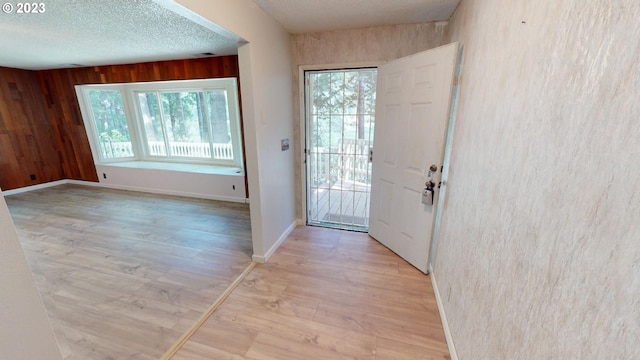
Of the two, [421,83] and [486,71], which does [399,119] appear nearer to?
[421,83]

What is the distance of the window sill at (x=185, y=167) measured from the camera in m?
4.30

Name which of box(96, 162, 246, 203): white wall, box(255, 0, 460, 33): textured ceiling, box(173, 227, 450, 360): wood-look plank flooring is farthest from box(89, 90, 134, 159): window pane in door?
box(173, 227, 450, 360): wood-look plank flooring

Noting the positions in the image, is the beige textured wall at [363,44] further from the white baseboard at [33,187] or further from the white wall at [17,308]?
the white baseboard at [33,187]

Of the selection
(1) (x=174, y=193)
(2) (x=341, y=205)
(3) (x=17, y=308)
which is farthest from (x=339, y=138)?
(1) (x=174, y=193)

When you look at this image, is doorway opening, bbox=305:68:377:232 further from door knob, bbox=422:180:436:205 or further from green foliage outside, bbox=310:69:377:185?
door knob, bbox=422:180:436:205

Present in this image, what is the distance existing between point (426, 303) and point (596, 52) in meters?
1.87

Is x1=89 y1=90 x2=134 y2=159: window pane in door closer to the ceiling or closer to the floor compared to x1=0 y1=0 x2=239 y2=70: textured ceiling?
closer to the floor

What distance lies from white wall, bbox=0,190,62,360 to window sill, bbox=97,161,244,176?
3433 mm

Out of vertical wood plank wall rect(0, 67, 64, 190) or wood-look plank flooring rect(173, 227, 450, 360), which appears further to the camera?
vertical wood plank wall rect(0, 67, 64, 190)

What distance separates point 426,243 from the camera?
2240 mm

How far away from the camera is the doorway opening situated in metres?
2.91

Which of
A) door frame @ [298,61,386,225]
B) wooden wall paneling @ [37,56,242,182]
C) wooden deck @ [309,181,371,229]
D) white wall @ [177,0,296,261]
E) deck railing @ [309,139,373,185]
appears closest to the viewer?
white wall @ [177,0,296,261]

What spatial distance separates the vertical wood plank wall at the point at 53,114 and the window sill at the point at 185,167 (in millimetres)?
848

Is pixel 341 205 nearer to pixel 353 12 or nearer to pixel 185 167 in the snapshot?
pixel 353 12
